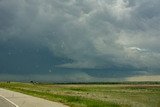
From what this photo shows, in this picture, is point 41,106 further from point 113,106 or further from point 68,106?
point 113,106

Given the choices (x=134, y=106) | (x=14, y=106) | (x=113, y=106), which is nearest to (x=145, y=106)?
(x=134, y=106)

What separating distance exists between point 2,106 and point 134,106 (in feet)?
35.9

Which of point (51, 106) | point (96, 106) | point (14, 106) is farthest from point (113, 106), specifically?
point (14, 106)

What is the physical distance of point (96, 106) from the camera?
31328 mm

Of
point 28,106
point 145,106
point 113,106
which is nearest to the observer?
point 28,106

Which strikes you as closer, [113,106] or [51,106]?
[51,106]

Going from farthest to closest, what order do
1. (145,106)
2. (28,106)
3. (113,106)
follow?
(145,106) < (113,106) < (28,106)

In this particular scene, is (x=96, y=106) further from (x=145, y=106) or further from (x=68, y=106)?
(x=145, y=106)

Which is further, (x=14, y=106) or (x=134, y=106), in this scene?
(x=134, y=106)

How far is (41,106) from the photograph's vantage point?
3030 centimetres

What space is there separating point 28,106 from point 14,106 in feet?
3.45

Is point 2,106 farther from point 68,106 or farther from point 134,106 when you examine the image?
point 134,106

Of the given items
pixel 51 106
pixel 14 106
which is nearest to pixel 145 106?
pixel 51 106

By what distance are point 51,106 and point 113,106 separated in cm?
532
